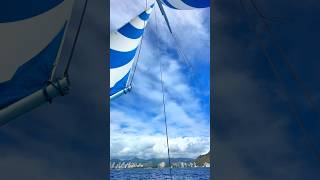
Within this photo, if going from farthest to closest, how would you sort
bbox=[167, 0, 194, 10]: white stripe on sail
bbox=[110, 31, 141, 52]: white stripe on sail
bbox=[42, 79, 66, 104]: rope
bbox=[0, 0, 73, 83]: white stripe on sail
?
bbox=[167, 0, 194, 10]: white stripe on sail
bbox=[110, 31, 141, 52]: white stripe on sail
bbox=[42, 79, 66, 104]: rope
bbox=[0, 0, 73, 83]: white stripe on sail

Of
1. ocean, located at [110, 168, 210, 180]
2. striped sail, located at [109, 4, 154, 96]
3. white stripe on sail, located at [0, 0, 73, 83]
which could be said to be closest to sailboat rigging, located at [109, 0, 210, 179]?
striped sail, located at [109, 4, 154, 96]

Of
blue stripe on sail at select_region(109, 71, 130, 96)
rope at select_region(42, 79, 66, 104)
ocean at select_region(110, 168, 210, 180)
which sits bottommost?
ocean at select_region(110, 168, 210, 180)

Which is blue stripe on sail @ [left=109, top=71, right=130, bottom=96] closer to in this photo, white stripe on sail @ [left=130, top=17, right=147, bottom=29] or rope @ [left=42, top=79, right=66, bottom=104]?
white stripe on sail @ [left=130, top=17, right=147, bottom=29]

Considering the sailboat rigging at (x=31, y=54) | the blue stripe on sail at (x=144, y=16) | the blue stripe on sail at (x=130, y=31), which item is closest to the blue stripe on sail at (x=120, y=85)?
the blue stripe on sail at (x=130, y=31)

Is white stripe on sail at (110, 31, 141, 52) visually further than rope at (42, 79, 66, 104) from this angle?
Yes

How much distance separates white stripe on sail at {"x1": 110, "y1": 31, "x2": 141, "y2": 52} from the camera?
16.1 feet

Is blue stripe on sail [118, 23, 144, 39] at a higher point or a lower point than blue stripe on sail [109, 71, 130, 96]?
higher

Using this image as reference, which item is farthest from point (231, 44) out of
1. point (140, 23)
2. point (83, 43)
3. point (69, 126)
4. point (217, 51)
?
point (140, 23)

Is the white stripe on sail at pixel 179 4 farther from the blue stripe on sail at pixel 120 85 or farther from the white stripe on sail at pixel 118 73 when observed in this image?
the blue stripe on sail at pixel 120 85

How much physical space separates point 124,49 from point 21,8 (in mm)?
3937

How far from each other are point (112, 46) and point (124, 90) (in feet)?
2.55

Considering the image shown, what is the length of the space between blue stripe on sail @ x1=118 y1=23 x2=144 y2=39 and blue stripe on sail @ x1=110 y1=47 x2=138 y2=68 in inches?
10.1

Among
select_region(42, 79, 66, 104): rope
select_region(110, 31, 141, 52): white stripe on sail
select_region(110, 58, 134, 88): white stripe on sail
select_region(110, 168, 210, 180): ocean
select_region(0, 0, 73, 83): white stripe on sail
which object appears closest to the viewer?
select_region(0, 0, 73, 83): white stripe on sail

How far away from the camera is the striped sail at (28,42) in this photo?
3.67ft
